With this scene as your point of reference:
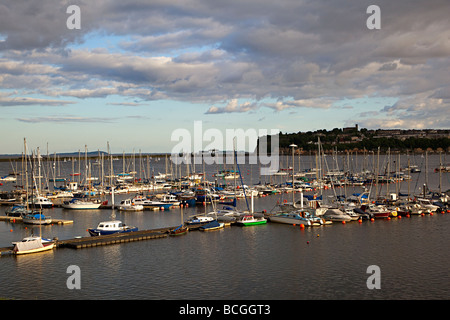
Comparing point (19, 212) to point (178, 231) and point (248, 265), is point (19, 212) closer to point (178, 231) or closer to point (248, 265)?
point (178, 231)

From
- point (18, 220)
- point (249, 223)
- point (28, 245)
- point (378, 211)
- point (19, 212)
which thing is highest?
point (19, 212)

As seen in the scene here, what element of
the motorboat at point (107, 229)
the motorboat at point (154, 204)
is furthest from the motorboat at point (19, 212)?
the motorboat at point (107, 229)

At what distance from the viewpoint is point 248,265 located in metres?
36.6

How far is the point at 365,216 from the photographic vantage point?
59438 millimetres

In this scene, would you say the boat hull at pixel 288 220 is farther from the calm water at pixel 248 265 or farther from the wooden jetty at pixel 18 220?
the wooden jetty at pixel 18 220

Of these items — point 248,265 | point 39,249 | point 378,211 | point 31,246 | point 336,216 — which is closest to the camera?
point 248,265

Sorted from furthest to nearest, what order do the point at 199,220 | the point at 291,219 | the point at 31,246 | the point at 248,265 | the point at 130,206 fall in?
the point at 130,206
the point at 291,219
the point at 199,220
the point at 31,246
the point at 248,265

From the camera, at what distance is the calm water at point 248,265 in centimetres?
2984

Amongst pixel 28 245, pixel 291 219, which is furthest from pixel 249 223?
pixel 28 245

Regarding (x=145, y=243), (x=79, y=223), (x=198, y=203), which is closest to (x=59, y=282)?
(x=145, y=243)
